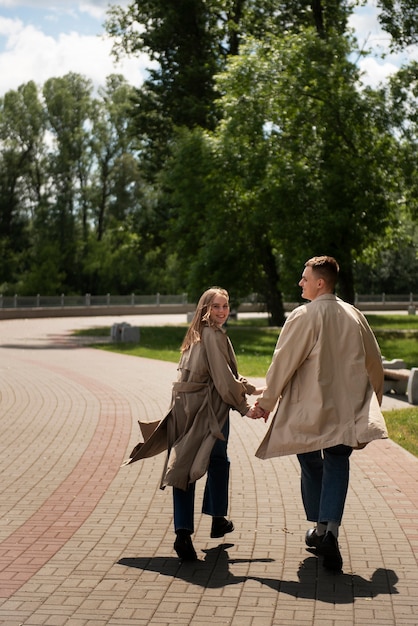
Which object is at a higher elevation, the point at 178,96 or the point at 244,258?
the point at 178,96

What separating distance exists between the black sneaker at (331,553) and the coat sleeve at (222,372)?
0.91 metres

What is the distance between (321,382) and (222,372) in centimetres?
63

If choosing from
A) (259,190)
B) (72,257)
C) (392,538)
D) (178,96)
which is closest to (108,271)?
(72,257)

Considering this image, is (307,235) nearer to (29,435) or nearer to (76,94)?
(29,435)

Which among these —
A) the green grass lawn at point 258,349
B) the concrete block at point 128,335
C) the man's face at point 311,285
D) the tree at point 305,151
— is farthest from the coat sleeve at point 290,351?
the concrete block at point 128,335

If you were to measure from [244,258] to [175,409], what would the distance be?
2896 centimetres

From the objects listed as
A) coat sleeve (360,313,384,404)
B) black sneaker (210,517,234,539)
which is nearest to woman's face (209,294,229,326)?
coat sleeve (360,313,384,404)

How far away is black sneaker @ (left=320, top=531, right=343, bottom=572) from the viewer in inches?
216

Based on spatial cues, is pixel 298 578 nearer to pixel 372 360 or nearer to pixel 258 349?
pixel 372 360

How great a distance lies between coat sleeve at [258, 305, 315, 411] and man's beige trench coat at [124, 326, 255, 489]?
31 cm

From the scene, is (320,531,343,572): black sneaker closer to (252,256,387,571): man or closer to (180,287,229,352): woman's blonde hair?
(252,256,387,571): man

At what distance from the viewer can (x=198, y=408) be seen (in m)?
5.94

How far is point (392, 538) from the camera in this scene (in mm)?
6328

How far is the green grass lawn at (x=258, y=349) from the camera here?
456 inches
